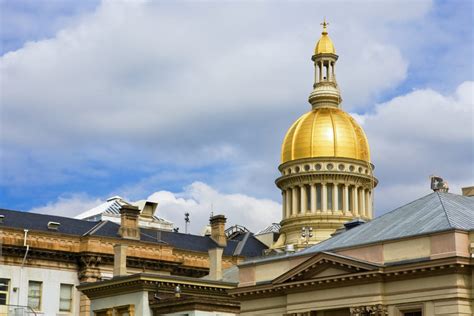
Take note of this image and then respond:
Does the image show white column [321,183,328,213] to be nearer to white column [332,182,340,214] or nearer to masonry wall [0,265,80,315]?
white column [332,182,340,214]

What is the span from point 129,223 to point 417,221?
1548 inches

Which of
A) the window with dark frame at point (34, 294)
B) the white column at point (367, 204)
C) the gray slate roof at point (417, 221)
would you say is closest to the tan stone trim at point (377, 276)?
the gray slate roof at point (417, 221)

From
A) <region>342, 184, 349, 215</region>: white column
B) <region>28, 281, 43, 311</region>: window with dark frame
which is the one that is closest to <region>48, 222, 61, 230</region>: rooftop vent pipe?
<region>28, 281, 43, 311</region>: window with dark frame

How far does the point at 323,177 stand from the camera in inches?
4267

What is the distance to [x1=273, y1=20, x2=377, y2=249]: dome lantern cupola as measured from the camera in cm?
10756

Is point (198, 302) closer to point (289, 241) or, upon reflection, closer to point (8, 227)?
point (8, 227)

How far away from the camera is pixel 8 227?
276 ft

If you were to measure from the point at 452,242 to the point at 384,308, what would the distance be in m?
5.78

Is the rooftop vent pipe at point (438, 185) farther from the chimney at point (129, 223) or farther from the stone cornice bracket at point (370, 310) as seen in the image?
the chimney at point (129, 223)

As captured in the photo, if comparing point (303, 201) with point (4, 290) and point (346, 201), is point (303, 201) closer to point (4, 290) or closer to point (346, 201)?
point (346, 201)

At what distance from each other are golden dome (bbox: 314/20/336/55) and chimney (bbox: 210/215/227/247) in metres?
24.8

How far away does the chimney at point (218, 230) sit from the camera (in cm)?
10378

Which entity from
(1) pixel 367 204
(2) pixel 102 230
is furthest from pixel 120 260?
(1) pixel 367 204

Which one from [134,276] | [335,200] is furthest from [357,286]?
[335,200]
